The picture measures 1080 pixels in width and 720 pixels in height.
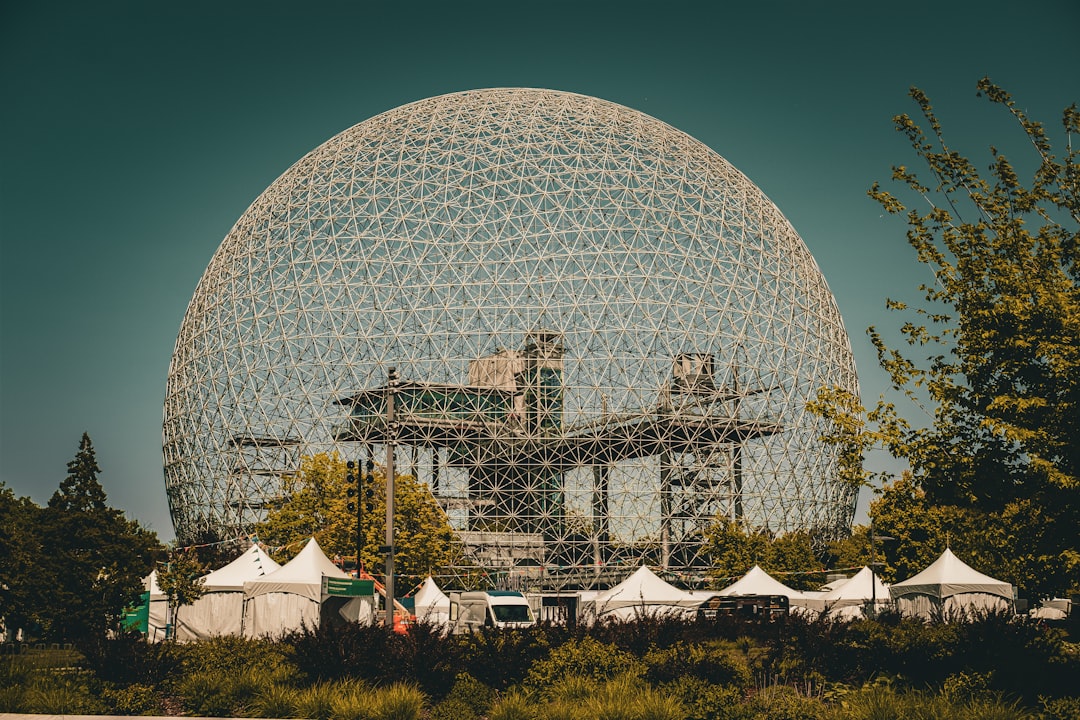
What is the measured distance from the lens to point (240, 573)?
30.8m

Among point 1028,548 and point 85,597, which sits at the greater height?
point 1028,548

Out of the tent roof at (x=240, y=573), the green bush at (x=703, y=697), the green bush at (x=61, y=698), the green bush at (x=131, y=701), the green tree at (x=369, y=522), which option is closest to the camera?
the green bush at (x=703, y=697)

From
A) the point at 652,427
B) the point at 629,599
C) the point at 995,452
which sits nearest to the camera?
the point at 995,452

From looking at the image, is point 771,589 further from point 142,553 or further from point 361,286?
point 361,286

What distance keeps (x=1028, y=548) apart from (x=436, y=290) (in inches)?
1456

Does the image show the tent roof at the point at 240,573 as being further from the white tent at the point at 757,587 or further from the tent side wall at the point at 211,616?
the white tent at the point at 757,587

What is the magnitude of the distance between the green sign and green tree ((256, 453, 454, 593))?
13.0 meters

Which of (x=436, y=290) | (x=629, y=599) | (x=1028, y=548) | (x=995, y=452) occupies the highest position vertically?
(x=436, y=290)

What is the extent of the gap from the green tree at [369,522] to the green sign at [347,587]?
1303cm

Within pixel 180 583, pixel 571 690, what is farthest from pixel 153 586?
pixel 571 690

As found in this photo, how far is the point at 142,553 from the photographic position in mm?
29703

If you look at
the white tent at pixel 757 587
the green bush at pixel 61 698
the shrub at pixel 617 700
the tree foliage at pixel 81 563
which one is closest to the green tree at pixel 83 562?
the tree foliage at pixel 81 563

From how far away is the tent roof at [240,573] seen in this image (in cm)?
3014

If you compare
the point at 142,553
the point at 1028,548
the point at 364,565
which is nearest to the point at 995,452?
the point at 1028,548
